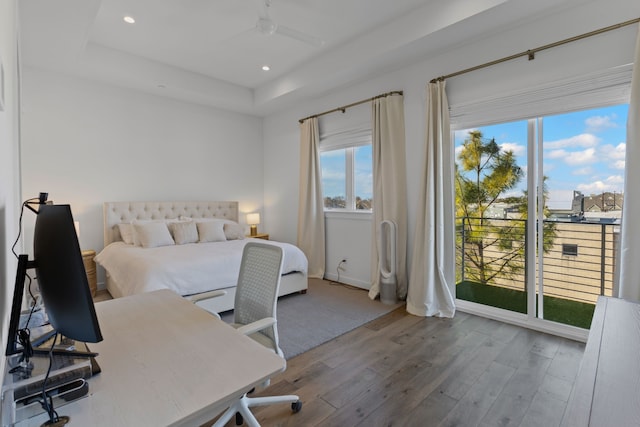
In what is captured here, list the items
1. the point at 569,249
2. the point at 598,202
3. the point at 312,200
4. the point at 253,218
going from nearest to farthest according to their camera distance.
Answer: the point at 598,202 < the point at 569,249 < the point at 312,200 < the point at 253,218

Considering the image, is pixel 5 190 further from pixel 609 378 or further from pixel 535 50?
pixel 535 50

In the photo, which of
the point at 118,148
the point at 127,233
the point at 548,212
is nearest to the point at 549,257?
the point at 548,212

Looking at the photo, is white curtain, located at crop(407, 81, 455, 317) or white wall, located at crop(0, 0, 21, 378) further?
white curtain, located at crop(407, 81, 455, 317)

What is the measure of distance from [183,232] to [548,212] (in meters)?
4.03

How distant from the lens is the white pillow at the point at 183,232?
400 cm

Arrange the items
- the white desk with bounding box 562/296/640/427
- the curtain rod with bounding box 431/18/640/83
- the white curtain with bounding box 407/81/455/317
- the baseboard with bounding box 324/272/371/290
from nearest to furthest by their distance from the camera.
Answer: the white desk with bounding box 562/296/640/427
the curtain rod with bounding box 431/18/640/83
the white curtain with bounding box 407/81/455/317
the baseboard with bounding box 324/272/371/290

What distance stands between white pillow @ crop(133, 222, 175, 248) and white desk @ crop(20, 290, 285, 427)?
257 cm

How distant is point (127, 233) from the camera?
3955 millimetres

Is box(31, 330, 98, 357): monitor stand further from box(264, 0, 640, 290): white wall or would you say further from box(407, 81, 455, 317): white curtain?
box(264, 0, 640, 290): white wall

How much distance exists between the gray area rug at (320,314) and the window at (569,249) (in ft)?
5.41

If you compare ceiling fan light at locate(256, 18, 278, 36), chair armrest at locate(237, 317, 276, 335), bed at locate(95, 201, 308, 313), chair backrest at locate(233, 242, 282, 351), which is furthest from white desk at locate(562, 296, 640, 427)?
ceiling fan light at locate(256, 18, 278, 36)

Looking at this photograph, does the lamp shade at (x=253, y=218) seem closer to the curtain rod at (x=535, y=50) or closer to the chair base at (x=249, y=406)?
the curtain rod at (x=535, y=50)

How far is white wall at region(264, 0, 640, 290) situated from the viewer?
236 centimetres

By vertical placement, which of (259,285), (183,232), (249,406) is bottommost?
(249,406)
